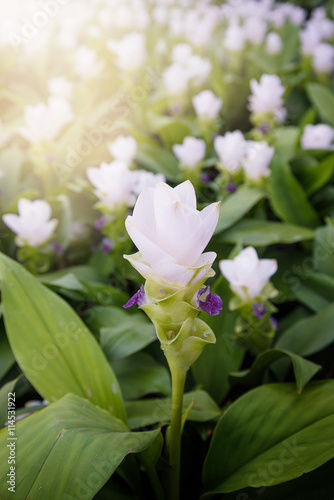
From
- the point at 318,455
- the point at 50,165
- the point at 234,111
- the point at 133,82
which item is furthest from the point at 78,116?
the point at 318,455

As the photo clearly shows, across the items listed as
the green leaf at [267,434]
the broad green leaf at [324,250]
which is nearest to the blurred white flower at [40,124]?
the broad green leaf at [324,250]

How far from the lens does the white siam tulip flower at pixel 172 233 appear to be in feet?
2.14

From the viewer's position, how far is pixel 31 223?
1.46m

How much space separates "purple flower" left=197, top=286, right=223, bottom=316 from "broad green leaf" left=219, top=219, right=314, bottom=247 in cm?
78

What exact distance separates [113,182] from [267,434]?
0.86 meters

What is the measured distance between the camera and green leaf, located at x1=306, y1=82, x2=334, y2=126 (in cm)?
244

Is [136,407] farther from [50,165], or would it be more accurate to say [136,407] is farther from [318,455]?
[50,165]

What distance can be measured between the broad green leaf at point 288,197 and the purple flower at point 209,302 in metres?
1.05

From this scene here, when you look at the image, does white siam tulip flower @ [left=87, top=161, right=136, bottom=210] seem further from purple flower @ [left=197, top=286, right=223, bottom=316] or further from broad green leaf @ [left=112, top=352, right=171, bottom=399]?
purple flower @ [left=197, top=286, right=223, bottom=316]

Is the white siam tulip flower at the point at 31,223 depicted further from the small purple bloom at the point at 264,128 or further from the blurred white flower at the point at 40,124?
the small purple bloom at the point at 264,128

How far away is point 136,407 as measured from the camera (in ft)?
3.71

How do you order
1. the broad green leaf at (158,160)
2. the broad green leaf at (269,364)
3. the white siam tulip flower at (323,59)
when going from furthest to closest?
the white siam tulip flower at (323,59) → the broad green leaf at (158,160) → the broad green leaf at (269,364)

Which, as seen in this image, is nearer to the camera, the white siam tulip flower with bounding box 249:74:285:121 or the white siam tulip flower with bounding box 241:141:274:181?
the white siam tulip flower with bounding box 241:141:274:181

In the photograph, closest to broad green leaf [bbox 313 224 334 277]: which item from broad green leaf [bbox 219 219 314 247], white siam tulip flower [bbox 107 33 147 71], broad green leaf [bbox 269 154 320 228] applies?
broad green leaf [bbox 219 219 314 247]
